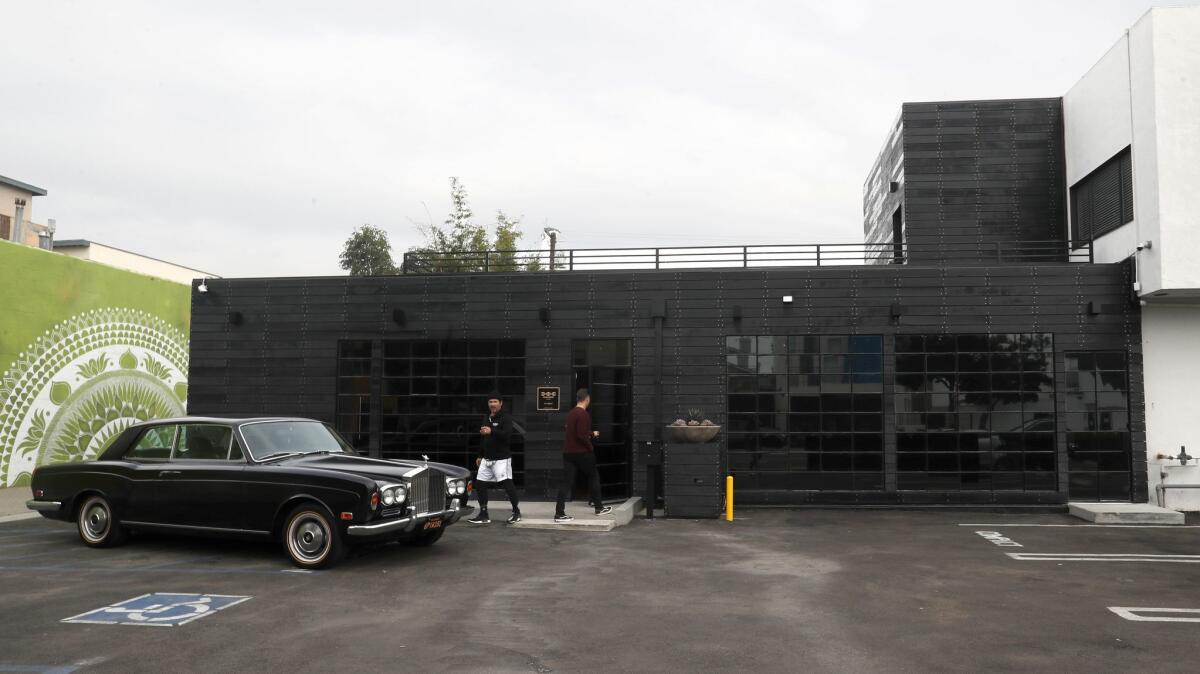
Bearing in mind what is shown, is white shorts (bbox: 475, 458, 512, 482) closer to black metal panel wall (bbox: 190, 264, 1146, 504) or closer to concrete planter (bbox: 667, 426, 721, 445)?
black metal panel wall (bbox: 190, 264, 1146, 504)

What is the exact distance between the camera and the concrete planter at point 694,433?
12711 millimetres

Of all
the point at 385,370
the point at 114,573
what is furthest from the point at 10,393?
the point at 114,573

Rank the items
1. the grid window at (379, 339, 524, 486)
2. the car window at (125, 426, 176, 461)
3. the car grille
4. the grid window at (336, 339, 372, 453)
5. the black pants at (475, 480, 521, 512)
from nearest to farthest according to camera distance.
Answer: the car grille → the car window at (125, 426, 176, 461) → the black pants at (475, 480, 521, 512) → the grid window at (379, 339, 524, 486) → the grid window at (336, 339, 372, 453)

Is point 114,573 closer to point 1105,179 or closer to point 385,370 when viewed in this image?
point 385,370

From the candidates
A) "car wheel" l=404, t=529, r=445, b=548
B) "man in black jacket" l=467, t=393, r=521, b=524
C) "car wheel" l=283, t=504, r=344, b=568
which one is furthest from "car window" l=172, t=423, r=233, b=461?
"man in black jacket" l=467, t=393, r=521, b=524

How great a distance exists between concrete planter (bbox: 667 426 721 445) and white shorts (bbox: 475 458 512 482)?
2.78 m

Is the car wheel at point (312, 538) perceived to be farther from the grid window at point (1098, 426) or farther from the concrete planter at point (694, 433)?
the grid window at point (1098, 426)

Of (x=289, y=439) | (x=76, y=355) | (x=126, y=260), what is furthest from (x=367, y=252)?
(x=289, y=439)

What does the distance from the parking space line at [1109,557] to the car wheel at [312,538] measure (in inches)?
300

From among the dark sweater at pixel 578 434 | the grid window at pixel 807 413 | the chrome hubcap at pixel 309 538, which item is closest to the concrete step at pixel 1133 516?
the grid window at pixel 807 413

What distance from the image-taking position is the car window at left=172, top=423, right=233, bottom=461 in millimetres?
9000

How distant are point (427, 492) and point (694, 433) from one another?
200 inches

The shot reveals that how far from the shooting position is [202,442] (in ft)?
29.9

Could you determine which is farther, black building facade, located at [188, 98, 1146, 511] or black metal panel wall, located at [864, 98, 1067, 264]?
black metal panel wall, located at [864, 98, 1067, 264]
